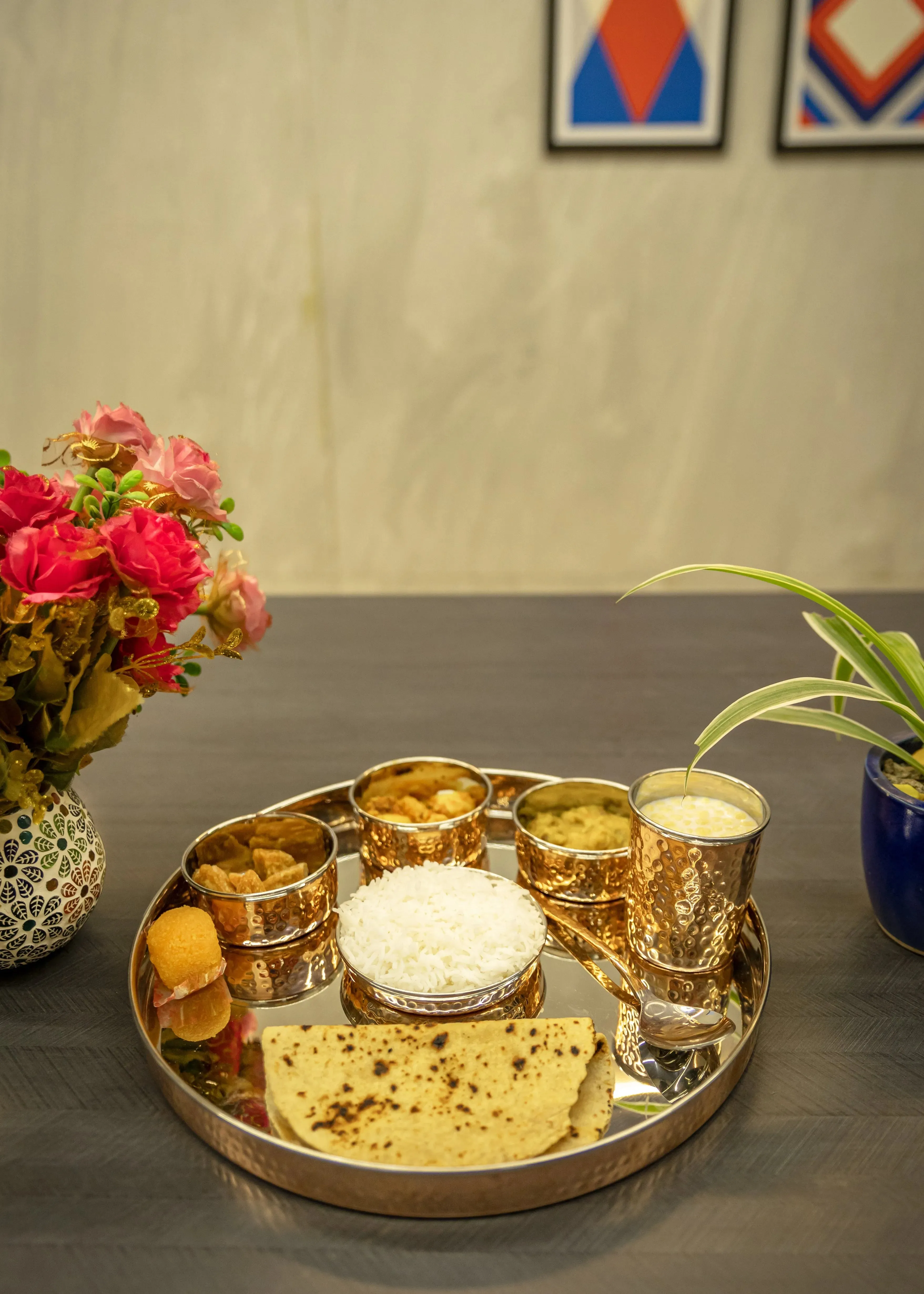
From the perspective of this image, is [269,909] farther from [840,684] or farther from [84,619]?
[840,684]

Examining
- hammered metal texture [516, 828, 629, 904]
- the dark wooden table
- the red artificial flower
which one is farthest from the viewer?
hammered metal texture [516, 828, 629, 904]

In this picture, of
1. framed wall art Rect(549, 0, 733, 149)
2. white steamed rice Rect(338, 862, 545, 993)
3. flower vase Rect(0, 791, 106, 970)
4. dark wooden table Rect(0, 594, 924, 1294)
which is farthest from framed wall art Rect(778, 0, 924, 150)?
flower vase Rect(0, 791, 106, 970)

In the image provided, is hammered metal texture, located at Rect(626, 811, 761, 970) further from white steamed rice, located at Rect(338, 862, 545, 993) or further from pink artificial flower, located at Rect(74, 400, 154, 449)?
pink artificial flower, located at Rect(74, 400, 154, 449)

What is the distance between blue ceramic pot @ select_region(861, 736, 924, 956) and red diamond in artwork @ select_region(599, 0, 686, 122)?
8.90 ft

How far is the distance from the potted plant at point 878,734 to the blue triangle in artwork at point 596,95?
258 cm

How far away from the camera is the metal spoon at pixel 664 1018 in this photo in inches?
30.4

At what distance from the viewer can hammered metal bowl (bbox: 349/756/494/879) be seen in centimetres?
93

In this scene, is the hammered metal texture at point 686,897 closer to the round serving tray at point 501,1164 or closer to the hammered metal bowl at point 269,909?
the round serving tray at point 501,1164

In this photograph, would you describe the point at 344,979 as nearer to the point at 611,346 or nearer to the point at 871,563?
the point at 611,346

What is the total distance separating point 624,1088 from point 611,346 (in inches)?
113

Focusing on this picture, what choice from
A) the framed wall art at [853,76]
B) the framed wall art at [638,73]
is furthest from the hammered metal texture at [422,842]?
the framed wall art at [853,76]

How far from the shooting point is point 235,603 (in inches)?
35.3

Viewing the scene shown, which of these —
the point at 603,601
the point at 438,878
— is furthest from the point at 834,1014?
the point at 603,601

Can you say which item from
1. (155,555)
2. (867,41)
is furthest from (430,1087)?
(867,41)
